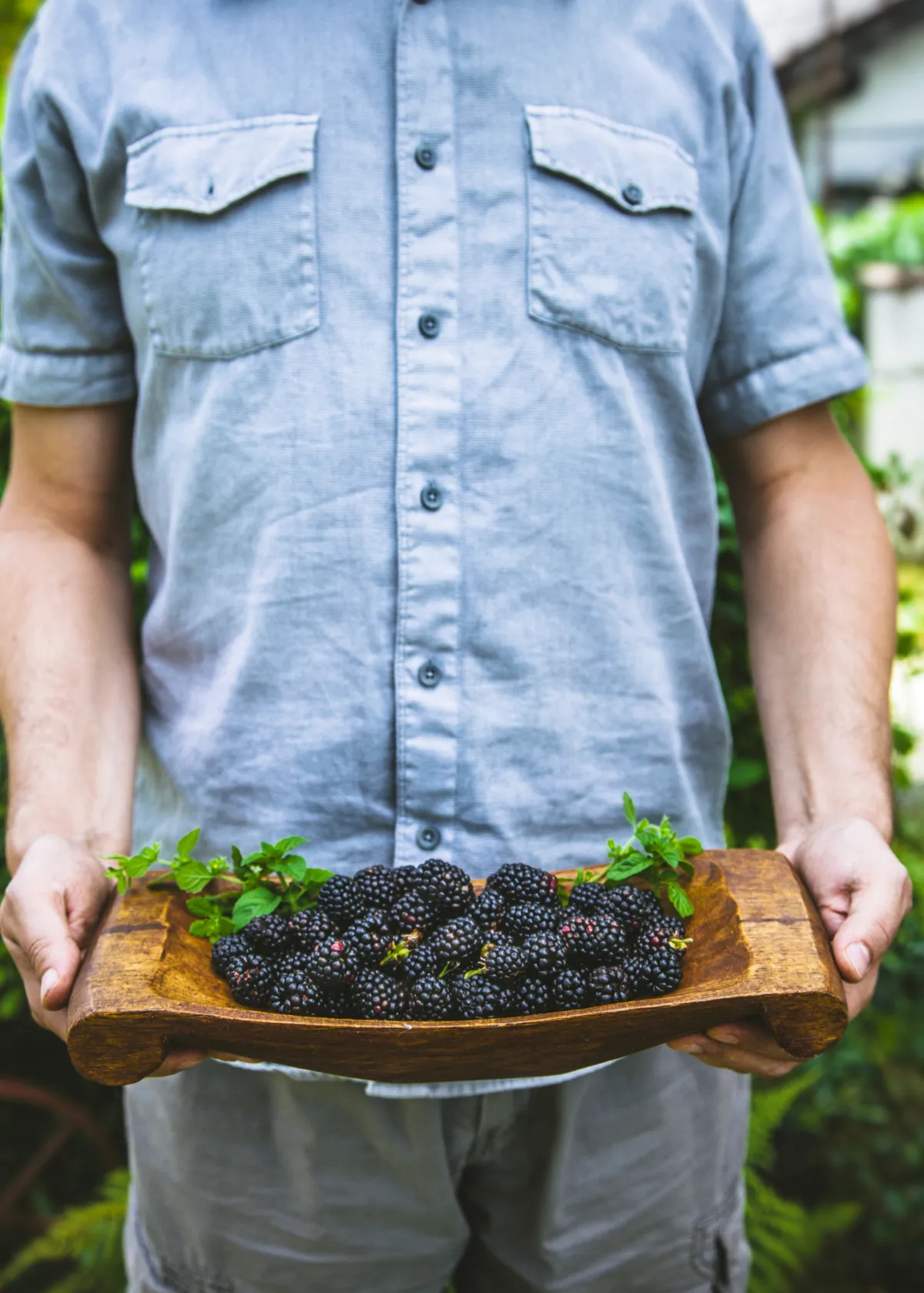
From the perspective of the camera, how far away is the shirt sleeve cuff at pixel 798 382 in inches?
60.8

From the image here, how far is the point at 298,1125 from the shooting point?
1.43 metres

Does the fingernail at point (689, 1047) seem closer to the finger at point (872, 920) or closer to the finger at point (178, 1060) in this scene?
the finger at point (872, 920)

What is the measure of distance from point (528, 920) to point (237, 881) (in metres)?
0.34

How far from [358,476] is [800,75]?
408 inches

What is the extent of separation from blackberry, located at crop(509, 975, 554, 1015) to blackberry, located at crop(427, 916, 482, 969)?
0.21 ft

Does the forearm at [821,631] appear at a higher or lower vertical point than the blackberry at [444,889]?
higher

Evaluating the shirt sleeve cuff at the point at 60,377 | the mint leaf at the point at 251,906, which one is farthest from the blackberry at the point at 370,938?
the shirt sleeve cuff at the point at 60,377

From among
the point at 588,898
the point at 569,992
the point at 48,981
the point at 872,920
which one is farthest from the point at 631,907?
the point at 48,981

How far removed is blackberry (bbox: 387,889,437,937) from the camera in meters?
1.25

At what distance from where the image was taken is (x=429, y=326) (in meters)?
1.34

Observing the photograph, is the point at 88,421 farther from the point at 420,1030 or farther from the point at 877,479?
the point at 877,479

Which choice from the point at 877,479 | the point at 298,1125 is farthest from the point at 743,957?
the point at 877,479

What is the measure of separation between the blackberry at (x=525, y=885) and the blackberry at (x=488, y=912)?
0.03 meters

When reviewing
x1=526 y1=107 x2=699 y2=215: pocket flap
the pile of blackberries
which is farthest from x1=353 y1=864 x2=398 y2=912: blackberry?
x1=526 y1=107 x2=699 y2=215: pocket flap
